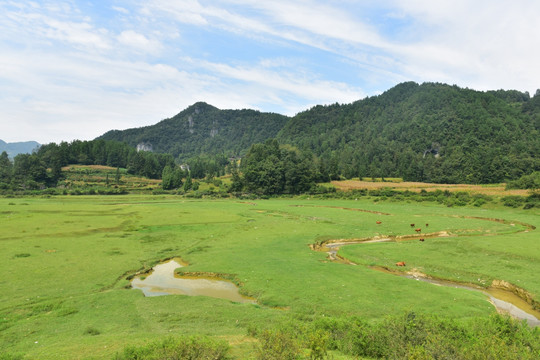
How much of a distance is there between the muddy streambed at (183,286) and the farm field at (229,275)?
32.3 inches

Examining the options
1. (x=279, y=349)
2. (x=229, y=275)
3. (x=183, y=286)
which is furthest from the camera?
(x=229, y=275)

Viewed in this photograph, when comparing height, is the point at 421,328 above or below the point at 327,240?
above

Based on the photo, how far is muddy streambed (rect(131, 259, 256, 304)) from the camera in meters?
21.5

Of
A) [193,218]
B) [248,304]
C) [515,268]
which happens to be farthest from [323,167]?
[248,304]

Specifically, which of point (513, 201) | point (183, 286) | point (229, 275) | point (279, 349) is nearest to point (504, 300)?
point (279, 349)

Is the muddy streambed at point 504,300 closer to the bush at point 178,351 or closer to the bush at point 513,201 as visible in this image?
the bush at point 178,351

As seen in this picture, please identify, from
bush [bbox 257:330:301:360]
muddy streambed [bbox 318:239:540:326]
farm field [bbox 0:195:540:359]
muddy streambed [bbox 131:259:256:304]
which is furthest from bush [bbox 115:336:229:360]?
muddy streambed [bbox 318:239:540:326]

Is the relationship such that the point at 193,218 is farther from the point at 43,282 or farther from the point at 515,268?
the point at 515,268

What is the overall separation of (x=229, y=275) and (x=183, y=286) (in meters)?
3.72

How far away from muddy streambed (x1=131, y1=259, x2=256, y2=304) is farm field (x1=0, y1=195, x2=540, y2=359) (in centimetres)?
82

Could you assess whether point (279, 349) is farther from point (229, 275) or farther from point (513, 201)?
point (513, 201)

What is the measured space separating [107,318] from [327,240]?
1074 inches

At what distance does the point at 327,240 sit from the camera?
38.3 meters

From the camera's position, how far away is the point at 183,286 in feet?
76.8
